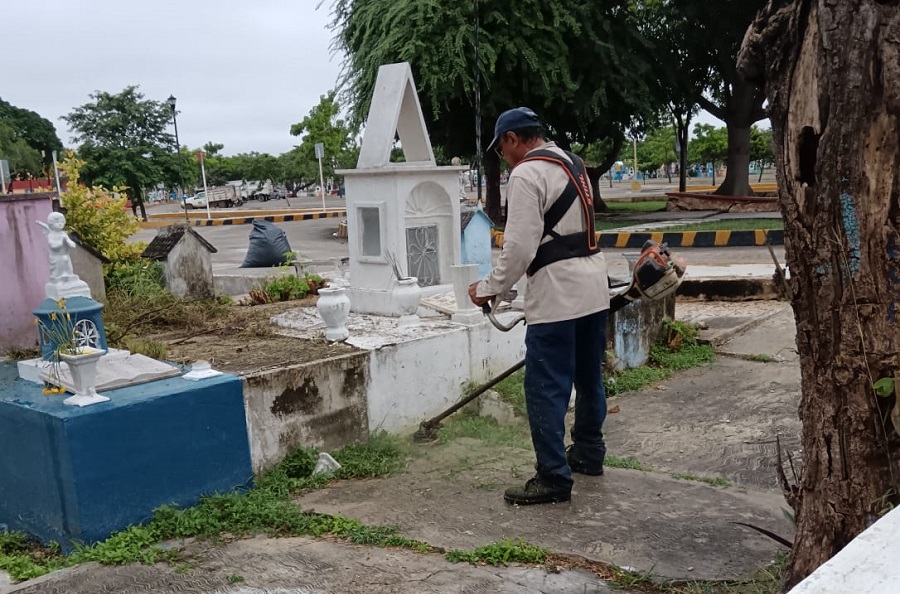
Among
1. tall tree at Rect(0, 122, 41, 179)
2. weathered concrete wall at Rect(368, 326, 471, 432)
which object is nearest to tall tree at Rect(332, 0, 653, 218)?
weathered concrete wall at Rect(368, 326, 471, 432)

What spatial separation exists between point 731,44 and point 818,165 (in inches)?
773

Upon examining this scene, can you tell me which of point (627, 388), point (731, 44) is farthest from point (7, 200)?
point (731, 44)

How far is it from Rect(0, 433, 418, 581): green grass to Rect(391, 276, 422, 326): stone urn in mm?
1693

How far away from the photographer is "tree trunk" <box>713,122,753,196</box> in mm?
21156

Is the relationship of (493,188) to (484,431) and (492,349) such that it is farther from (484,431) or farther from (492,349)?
(484,431)

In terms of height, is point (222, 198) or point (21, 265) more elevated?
point (222, 198)

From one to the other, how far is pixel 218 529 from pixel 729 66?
19780mm

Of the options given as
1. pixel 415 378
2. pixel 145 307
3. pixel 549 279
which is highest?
pixel 549 279

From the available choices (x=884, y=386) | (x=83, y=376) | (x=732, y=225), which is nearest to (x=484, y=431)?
(x=83, y=376)

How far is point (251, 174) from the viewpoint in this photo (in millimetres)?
57656

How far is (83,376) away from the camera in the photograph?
12.1ft

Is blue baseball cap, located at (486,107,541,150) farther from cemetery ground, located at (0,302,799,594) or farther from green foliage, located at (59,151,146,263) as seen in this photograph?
green foliage, located at (59,151,146,263)

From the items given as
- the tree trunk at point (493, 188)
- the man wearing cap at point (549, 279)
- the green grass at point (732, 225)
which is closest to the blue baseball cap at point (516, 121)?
the man wearing cap at point (549, 279)

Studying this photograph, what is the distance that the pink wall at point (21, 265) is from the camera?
511 cm
